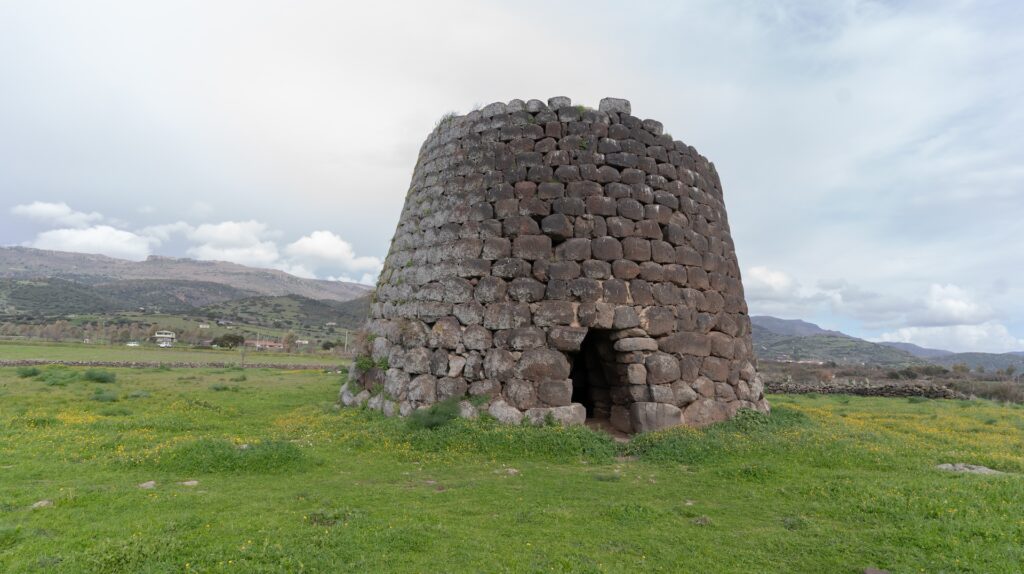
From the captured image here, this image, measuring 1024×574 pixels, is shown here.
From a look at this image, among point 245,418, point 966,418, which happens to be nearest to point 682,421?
point 245,418

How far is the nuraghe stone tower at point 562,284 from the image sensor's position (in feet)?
31.5

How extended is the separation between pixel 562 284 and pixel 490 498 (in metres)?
4.34

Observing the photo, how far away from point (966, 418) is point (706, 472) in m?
11.3

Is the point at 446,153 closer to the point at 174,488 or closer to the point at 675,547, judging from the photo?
the point at 174,488

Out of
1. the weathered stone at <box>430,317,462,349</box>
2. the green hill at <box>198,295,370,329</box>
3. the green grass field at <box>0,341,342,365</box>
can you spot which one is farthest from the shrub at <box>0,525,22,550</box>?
the green hill at <box>198,295,370,329</box>

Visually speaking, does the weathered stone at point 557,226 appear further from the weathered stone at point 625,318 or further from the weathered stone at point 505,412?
the weathered stone at point 505,412

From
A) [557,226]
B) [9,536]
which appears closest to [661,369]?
[557,226]

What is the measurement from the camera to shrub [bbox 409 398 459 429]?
30.0 ft

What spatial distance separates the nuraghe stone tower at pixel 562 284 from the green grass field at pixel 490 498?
846mm

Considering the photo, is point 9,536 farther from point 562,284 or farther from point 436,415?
point 562,284

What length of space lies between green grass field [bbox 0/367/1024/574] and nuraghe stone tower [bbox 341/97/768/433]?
85cm

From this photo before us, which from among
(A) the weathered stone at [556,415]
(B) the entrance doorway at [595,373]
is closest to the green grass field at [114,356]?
(B) the entrance doorway at [595,373]

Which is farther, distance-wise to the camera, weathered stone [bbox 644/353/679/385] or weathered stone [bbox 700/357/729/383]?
weathered stone [bbox 700/357/729/383]

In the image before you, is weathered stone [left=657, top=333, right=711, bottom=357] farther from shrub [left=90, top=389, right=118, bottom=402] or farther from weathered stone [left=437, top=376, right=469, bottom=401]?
shrub [left=90, top=389, right=118, bottom=402]
